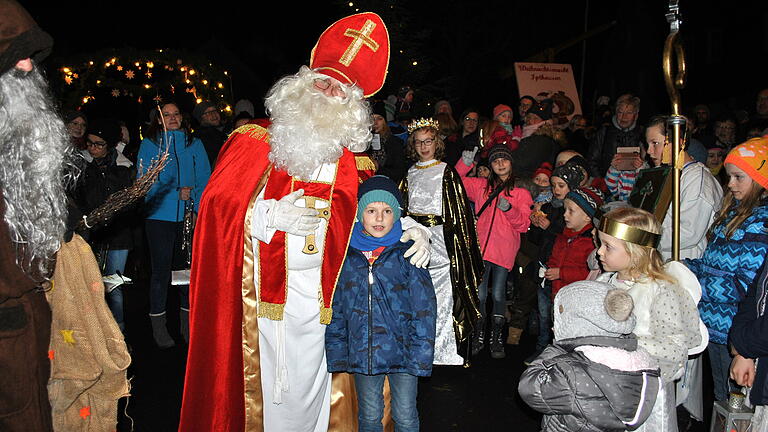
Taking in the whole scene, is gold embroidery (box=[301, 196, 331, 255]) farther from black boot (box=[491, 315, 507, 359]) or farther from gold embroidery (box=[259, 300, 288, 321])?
black boot (box=[491, 315, 507, 359])

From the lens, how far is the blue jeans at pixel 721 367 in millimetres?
3838

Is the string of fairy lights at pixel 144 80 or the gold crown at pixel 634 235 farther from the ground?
the string of fairy lights at pixel 144 80

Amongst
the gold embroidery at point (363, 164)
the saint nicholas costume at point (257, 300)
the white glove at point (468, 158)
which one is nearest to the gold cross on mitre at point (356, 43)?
the gold embroidery at point (363, 164)

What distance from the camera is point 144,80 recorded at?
1174cm

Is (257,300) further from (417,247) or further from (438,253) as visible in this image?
(438,253)

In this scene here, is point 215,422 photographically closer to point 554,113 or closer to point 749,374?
point 749,374

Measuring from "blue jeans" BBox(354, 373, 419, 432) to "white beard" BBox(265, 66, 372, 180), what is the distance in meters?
1.22

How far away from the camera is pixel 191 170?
6.04 m

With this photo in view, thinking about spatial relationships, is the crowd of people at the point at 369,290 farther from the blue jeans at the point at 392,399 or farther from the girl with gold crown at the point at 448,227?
the girl with gold crown at the point at 448,227

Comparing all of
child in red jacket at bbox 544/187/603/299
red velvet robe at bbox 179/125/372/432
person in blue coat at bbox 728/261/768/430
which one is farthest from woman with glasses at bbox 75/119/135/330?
person in blue coat at bbox 728/261/768/430

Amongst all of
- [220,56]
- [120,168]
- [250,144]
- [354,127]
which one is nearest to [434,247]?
[354,127]

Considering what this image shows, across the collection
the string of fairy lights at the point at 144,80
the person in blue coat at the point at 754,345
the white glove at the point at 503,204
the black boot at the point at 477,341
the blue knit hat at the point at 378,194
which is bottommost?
the black boot at the point at 477,341

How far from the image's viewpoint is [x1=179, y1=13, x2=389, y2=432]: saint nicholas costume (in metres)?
3.43

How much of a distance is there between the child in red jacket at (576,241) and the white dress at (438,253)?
92 cm
